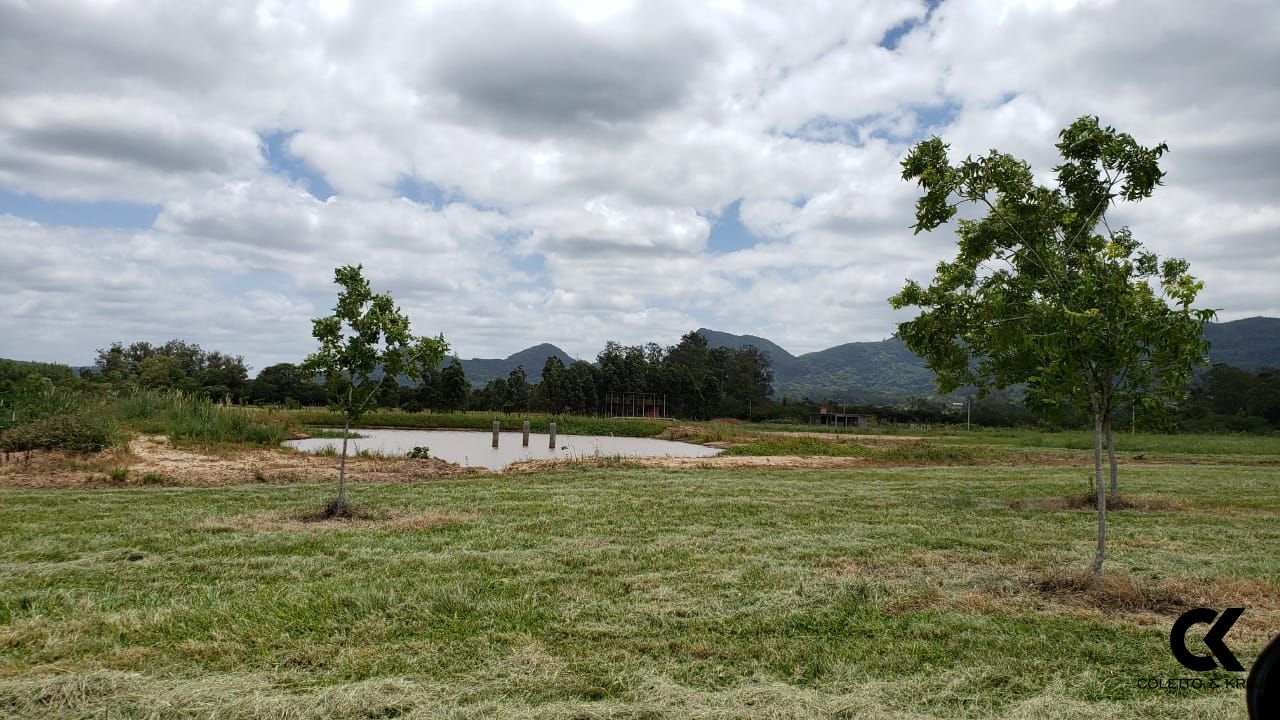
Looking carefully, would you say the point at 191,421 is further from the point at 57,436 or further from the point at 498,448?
the point at 498,448

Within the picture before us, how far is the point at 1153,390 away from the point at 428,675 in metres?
11.6

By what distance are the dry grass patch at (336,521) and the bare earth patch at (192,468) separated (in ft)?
17.9

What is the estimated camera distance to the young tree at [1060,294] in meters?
6.61

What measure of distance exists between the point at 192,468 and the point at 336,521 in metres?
8.81

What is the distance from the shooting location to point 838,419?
76.6 metres

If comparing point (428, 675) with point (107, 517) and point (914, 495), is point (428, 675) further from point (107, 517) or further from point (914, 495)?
point (914, 495)

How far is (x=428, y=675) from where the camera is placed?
4.55 m

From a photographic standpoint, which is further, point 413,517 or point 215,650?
point 413,517

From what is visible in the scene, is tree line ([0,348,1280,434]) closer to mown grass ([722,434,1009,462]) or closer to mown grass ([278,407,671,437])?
mown grass ([278,407,671,437])

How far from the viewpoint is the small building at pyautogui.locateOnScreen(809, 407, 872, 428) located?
69.5 metres

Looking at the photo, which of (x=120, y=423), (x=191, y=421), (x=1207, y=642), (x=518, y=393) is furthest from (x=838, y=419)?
(x=1207, y=642)

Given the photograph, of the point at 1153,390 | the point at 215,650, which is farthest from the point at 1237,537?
the point at 215,650

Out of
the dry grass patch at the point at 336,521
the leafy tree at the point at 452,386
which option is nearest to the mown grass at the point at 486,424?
the leafy tree at the point at 452,386

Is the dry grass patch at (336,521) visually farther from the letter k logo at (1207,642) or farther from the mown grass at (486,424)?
the mown grass at (486,424)
